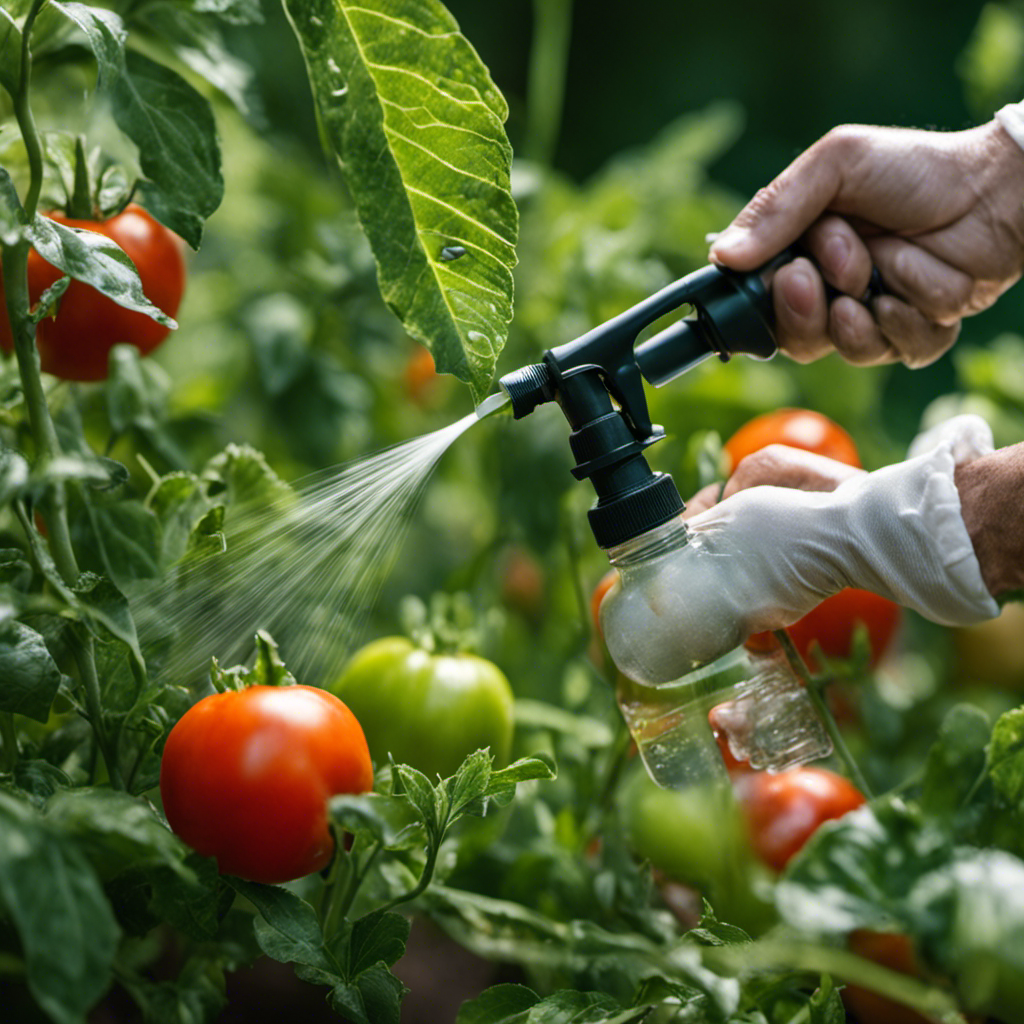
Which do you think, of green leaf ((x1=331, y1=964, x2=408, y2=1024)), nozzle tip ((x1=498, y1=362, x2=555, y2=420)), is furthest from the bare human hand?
green leaf ((x1=331, y1=964, x2=408, y2=1024))

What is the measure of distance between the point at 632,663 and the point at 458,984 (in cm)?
29

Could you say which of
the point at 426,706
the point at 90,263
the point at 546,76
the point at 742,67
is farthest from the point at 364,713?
the point at 742,67

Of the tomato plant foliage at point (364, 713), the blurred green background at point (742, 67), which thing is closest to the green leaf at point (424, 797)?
the tomato plant foliage at point (364, 713)

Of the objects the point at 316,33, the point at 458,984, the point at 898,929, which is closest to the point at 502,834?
the point at 458,984

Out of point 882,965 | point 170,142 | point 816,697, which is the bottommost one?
point 882,965

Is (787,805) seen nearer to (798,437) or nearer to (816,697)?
(816,697)

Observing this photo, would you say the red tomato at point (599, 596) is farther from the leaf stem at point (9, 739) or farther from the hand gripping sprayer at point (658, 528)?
the leaf stem at point (9, 739)

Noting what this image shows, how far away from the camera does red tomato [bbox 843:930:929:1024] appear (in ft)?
1.39

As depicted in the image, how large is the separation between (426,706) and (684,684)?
0.45 feet

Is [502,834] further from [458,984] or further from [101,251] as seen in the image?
[101,251]

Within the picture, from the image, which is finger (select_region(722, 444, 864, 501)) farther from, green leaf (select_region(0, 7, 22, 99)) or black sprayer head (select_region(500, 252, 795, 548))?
green leaf (select_region(0, 7, 22, 99))

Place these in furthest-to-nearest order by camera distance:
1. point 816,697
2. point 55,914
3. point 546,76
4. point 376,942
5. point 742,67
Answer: point 742,67 < point 546,76 < point 816,697 < point 376,942 < point 55,914

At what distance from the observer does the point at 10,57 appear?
36 cm

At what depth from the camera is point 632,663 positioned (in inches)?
14.8
